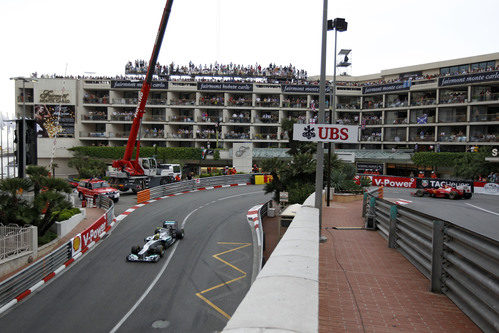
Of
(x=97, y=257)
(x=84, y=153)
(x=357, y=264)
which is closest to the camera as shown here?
(x=357, y=264)

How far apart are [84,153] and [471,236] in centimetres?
6079

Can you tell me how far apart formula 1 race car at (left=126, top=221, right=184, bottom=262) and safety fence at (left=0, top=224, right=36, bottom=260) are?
4.41 metres

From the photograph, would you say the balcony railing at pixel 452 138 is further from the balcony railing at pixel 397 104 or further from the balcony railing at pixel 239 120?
the balcony railing at pixel 239 120

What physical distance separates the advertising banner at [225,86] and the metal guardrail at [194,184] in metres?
19.6

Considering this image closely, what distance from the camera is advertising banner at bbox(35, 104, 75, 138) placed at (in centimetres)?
5894

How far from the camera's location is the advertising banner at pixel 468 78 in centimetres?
4600

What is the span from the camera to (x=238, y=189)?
41062 millimetres

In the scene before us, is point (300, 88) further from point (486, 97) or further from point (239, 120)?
point (486, 97)

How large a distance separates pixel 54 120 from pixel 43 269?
173ft

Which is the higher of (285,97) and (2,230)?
(285,97)

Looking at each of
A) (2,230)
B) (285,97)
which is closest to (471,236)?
(2,230)

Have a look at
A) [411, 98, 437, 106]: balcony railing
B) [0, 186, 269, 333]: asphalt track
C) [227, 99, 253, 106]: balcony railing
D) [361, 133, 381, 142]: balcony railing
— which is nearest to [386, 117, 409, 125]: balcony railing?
[361, 133, 381, 142]: balcony railing

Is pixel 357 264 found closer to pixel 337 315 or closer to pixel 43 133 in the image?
pixel 337 315

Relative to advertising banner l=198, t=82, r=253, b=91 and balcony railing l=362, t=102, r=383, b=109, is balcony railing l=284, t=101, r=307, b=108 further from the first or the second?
balcony railing l=362, t=102, r=383, b=109
